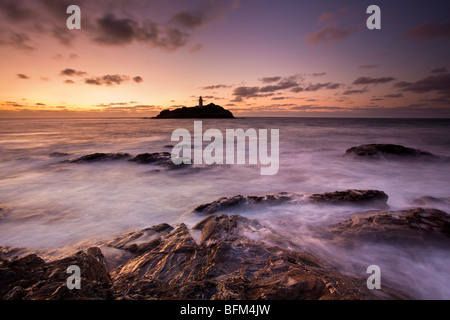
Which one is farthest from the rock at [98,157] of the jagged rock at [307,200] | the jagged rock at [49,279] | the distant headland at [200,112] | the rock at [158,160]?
the distant headland at [200,112]

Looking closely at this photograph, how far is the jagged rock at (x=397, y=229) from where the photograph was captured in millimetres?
3336

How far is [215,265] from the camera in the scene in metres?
2.47

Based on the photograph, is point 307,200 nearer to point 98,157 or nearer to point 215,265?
point 215,265

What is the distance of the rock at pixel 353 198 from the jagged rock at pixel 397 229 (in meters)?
0.94

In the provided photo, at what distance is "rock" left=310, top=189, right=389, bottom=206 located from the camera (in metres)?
4.88

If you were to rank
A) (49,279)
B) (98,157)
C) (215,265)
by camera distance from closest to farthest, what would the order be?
(49,279) → (215,265) → (98,157)

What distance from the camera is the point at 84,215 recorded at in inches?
202

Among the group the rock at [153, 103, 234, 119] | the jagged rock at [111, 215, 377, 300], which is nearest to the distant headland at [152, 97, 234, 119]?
the rock at [153, 103, 234, 119]

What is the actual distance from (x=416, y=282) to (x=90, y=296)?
3897 millimetres

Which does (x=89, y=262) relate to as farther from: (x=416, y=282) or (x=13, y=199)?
(x=13, y=199)

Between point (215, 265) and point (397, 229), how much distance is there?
3288 mm

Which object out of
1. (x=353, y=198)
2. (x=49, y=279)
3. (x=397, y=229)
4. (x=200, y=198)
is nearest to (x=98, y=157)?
(x=200, y=198)

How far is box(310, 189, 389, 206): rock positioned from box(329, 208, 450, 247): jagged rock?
94 cm
